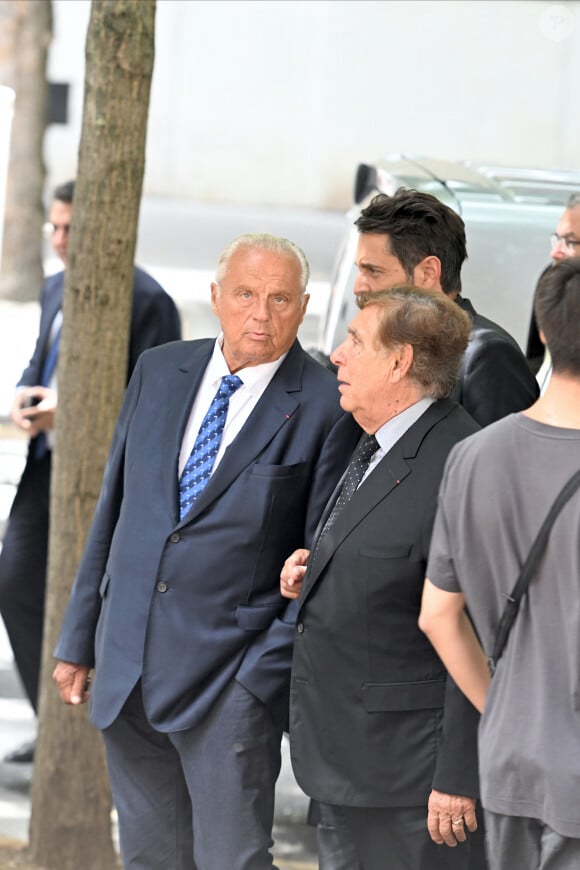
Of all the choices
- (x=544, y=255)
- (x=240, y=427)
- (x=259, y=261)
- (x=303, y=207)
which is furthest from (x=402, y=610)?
(x=303, y=207)

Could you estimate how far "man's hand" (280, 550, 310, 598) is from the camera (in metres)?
3.30

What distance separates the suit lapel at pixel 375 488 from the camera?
10.3 feet

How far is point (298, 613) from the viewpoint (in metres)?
3.26

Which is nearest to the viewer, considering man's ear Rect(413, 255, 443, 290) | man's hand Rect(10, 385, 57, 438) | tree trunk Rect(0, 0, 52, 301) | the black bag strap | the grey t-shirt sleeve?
the black bag strap

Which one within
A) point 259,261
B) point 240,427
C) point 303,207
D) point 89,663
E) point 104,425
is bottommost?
point 303,207

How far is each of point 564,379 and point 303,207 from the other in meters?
25.8

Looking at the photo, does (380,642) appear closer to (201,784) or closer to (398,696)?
(398,696)

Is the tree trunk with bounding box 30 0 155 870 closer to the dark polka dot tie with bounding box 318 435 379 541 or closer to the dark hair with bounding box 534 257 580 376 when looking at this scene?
the dark polka dot tie with bounding box 318 435 379 541

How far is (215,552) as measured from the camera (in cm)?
345

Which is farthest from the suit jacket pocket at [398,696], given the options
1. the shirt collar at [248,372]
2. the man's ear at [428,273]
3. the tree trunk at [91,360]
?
the tree trunk at [91,360]

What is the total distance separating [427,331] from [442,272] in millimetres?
623

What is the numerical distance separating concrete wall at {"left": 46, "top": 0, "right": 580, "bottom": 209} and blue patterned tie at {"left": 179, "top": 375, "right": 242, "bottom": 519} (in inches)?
940

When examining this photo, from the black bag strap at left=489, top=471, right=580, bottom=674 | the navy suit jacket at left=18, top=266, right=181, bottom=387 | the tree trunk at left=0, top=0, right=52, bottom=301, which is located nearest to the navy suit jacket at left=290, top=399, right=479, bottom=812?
the black bag strap at left=489, top=471, right=580, bottom=674

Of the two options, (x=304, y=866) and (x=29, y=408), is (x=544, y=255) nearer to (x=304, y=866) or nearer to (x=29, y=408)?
(x=29, y=408)
